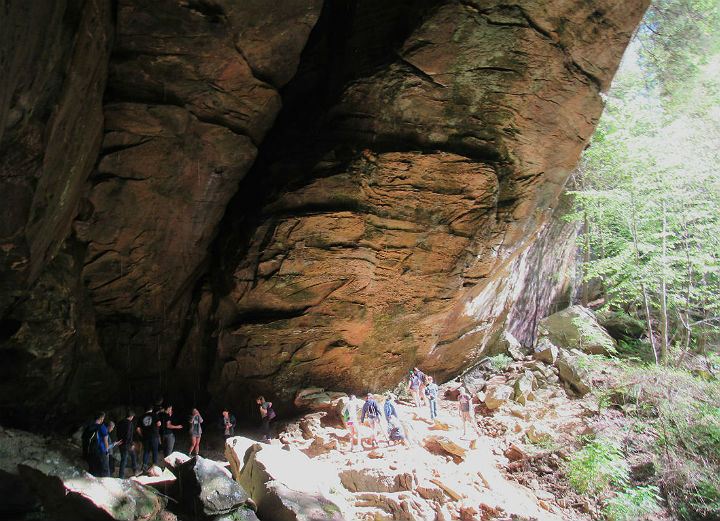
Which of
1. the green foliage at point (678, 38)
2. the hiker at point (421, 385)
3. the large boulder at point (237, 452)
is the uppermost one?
the green foliage at point (678, 38)

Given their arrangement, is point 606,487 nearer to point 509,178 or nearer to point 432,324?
point 432,324

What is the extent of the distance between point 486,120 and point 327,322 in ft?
20.9

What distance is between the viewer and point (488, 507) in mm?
7207

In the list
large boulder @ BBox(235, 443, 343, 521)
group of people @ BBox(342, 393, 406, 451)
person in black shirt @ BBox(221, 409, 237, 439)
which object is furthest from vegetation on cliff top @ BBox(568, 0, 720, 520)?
person in black shirt @ BBox(221, 409, 237, 439)

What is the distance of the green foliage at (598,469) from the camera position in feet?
27.6

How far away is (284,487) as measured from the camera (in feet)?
19.9

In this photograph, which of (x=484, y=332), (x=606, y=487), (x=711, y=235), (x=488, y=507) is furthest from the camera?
(x=484, y=332)

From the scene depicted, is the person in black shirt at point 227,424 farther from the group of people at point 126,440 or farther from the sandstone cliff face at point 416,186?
the sandstone cliff face at point 416,186

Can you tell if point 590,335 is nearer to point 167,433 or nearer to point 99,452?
point 167,433

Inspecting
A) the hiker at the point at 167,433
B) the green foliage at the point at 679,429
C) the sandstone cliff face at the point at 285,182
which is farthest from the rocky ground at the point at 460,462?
the hiker at the point at 167,433

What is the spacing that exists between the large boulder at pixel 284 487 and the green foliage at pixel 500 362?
10100 mm

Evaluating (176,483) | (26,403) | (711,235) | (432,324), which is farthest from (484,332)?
(26,403)

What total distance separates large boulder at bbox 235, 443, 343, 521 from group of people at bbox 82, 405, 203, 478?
2.08 meters

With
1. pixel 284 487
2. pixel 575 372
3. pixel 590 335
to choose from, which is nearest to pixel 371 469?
pixel 284 487
